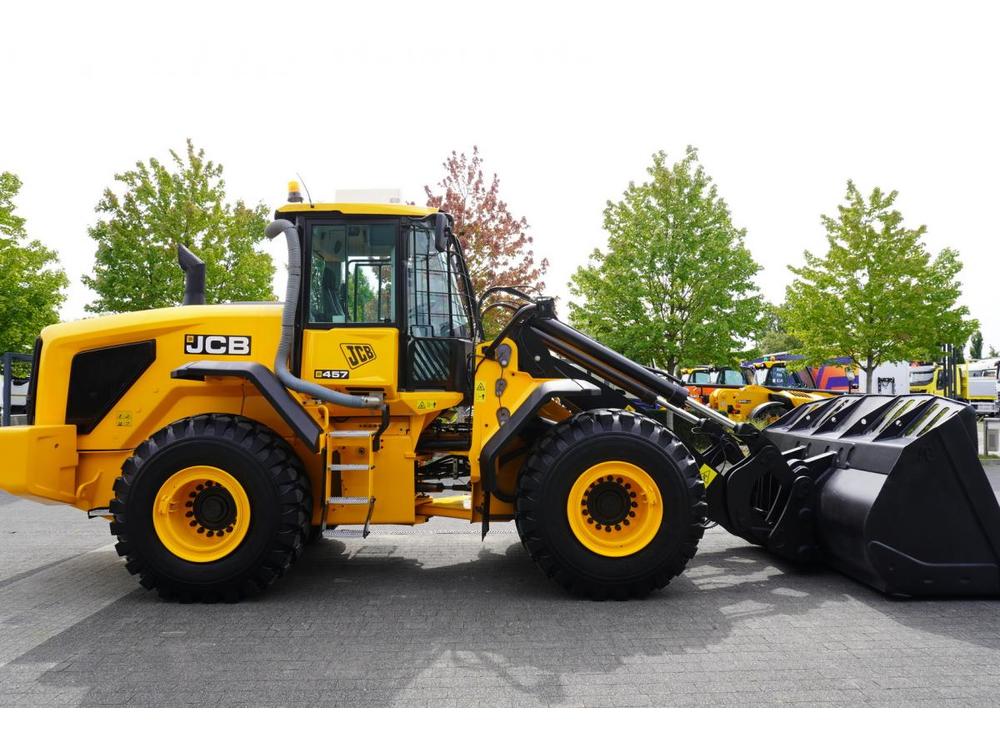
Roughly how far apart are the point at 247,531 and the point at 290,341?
142cm

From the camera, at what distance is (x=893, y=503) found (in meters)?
5.06

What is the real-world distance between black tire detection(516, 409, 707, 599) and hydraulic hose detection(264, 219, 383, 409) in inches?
55.3

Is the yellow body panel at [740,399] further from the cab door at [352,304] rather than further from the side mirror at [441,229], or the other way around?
the cab door at [352,304]

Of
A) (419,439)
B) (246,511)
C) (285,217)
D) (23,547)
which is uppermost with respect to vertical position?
(285,217)

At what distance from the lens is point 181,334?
579 cm

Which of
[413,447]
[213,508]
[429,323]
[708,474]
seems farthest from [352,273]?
[708,474]

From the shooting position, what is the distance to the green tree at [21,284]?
17.0 meters

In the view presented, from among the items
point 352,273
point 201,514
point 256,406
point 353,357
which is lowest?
point 201,514

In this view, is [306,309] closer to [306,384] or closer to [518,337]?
[306,384]

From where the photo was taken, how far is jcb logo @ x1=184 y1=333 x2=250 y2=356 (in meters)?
5.74

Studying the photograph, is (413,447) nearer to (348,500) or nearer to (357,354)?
(348,500)

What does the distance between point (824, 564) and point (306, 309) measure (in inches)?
186

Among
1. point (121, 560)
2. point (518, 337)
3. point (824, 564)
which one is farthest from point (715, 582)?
point (121, 560)

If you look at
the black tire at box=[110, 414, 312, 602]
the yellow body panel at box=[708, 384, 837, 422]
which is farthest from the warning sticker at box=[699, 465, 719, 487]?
the yellow body panel at box=[708, 384, 837, 422]
